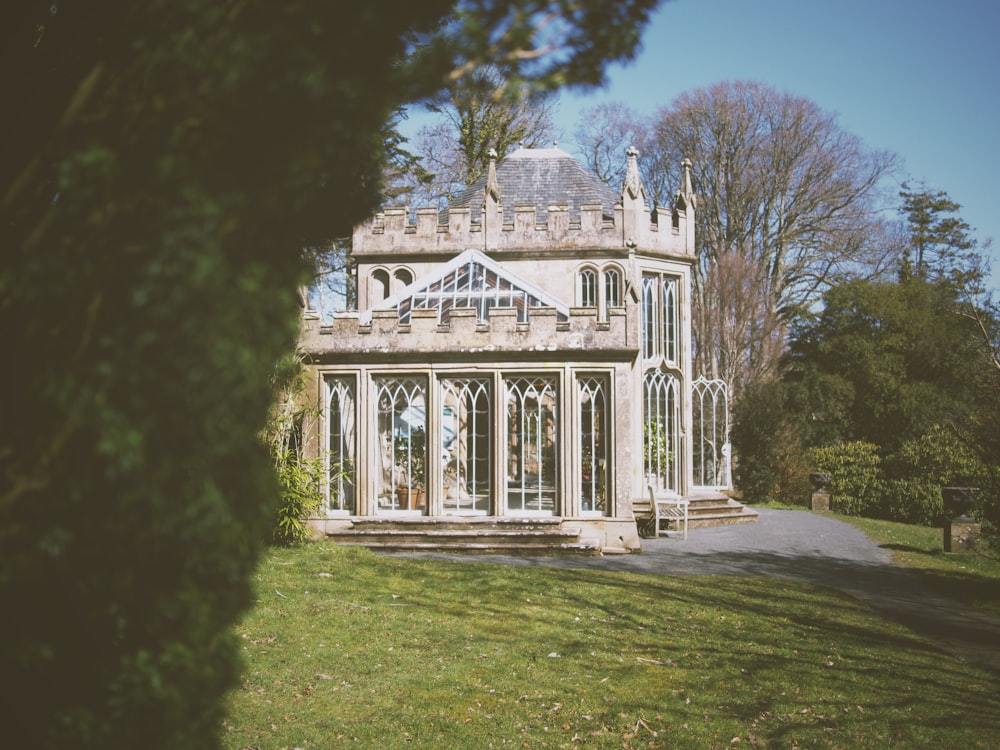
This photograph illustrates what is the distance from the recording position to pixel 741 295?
33.8 m

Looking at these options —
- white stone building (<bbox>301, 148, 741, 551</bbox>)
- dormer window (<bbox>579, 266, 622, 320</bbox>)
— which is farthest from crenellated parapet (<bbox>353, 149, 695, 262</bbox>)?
white stone building (<bbox>301, 148, 741, 551</bbox>)

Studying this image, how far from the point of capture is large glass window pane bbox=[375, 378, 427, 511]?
15617mm

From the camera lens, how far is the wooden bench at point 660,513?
17.8 m

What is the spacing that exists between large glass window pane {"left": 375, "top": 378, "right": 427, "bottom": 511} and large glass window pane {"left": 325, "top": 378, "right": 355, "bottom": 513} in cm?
50

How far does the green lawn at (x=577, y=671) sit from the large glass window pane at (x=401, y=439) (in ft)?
13.6

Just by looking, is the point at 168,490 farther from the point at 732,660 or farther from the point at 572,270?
the point at 572,270

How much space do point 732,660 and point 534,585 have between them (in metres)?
3.46

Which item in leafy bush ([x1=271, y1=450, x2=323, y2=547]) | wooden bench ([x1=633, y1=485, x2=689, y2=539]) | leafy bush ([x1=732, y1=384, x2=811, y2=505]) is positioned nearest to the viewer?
leafy bush ([x1=271, y1=450, x2=323, y2=547])

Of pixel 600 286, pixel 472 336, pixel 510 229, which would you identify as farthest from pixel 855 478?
pixel 472 336

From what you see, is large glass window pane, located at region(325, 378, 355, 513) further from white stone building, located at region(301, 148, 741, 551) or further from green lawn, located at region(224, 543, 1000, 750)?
green lawn, located at region(224, 543, 1000, 750)

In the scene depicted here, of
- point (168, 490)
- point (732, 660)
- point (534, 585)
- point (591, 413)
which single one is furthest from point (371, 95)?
point (591, 413)

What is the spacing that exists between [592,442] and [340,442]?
166 inches

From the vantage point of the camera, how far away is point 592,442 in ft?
50.5

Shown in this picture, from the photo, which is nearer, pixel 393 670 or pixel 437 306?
pixel 393 670
